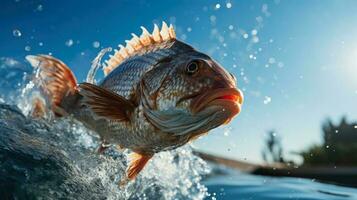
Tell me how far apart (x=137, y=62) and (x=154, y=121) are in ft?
2.77

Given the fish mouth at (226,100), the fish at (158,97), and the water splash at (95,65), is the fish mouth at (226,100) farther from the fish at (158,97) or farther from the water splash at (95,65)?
the water splash at (95,65)

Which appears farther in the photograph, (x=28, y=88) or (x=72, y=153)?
(x=28, y=88)

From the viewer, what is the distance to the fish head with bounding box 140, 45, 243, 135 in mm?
3113

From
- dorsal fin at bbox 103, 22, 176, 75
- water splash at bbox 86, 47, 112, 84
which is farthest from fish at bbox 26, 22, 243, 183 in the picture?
water splash at bbox 86, 47, 112, 84

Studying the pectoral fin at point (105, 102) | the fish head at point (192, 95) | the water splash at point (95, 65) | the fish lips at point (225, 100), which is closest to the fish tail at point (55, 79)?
the water splash at point (95, 65)

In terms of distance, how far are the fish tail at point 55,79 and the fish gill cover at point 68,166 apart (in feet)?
1.04

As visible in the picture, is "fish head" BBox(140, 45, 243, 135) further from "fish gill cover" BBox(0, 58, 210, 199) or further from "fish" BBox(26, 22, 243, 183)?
"fish gill cover" BBox(0, 58, 210, 199)

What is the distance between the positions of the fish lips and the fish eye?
0.93 feet

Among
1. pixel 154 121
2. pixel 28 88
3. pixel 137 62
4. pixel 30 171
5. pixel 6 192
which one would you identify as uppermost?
pixel 28 88

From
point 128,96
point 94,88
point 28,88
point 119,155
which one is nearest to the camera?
point 94,88

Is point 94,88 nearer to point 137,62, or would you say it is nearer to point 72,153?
point 137,62

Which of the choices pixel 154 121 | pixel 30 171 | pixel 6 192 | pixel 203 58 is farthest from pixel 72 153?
pixel 203 58

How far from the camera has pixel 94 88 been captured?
376 centimetres

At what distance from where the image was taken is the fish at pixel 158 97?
321cm
